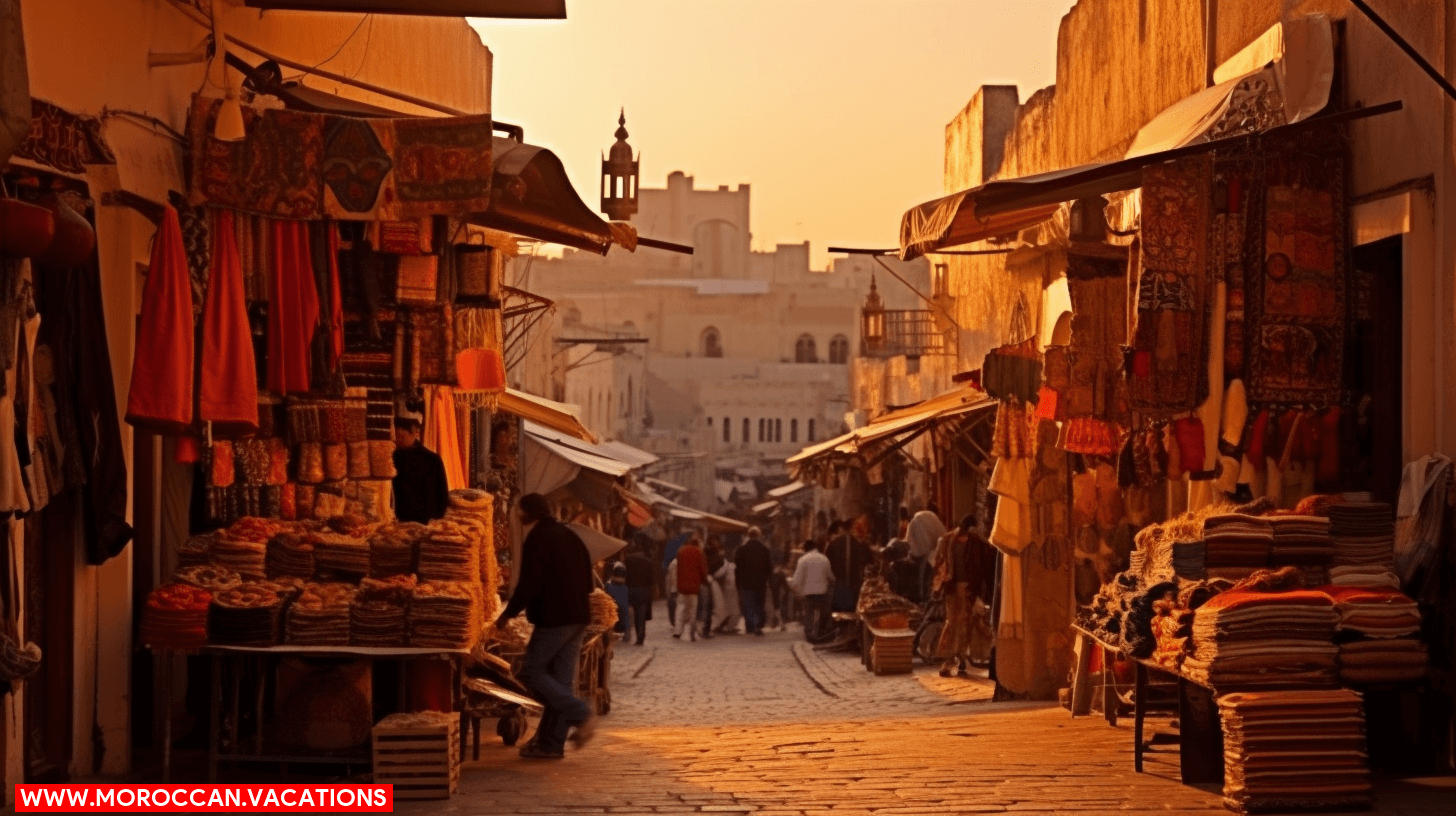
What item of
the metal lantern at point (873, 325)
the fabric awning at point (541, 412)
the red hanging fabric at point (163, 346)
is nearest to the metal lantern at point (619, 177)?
the fabric awning at point (541, 412)

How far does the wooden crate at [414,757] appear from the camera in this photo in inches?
325

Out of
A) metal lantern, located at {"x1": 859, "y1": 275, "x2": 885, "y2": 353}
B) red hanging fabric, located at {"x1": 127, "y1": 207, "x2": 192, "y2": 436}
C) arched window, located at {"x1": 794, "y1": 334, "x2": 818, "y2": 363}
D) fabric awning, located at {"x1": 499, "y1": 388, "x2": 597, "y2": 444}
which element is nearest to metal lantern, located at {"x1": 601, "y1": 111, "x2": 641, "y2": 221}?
fabric awning, located at {"x1": 499, "y1": 388, "x2": 597, "y2": 444}

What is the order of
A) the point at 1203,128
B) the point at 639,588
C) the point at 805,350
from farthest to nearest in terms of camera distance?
1. the point at 805,350
2. the point at 639,588
3. the point at 1203,128

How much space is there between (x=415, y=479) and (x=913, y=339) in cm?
2111

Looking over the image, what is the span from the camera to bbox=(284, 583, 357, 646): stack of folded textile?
27.7 feet

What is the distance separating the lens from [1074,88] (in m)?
16.7

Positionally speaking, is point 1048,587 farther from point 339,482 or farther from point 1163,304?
point 339,482

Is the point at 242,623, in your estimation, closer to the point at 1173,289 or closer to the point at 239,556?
the point at 239,556

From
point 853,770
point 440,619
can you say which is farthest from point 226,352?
point 853,770

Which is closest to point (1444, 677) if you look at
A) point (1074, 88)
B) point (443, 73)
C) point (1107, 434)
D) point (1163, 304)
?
point (1163, 304)

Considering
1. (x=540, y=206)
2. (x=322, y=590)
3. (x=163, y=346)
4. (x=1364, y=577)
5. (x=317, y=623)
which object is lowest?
(x=317, y=623)

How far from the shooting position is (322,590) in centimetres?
867

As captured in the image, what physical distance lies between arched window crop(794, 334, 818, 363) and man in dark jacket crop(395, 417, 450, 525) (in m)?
75.8

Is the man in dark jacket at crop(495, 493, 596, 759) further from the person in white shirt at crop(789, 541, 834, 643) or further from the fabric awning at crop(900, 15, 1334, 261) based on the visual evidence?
the person in white shirt at crop(789, 541, 834, 643)
